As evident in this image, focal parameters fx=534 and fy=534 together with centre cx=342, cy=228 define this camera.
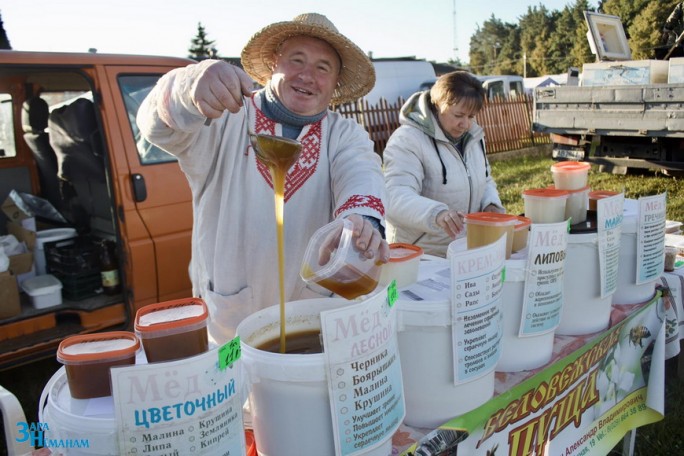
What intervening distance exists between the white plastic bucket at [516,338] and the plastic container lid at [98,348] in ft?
3.04

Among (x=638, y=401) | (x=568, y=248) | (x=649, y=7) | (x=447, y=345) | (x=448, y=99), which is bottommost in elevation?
(x=638, y=401)

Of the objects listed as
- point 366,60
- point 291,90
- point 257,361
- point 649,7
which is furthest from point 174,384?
point 649,7

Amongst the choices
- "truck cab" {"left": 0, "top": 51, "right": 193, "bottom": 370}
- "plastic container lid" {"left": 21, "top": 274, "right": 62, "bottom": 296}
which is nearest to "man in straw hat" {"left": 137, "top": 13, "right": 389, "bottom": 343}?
"truck cab" {"left": 0, "top": 51, "right": 193, "bottom": 370}

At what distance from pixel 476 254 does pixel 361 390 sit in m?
0.42

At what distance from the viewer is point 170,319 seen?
3.13 feet

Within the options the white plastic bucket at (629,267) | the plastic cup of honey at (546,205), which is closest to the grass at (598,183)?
the white plastic bucket at (629,267)

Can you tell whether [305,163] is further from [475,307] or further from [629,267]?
[629,267]

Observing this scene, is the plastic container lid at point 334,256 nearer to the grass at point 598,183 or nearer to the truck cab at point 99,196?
the truck cab at point 99,196

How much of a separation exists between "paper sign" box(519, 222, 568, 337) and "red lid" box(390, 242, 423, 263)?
12.2 inches

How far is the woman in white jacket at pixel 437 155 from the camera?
8.22ft

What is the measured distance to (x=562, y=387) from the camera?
5.38 feet

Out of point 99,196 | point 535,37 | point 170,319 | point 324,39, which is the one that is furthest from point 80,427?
point 535,37

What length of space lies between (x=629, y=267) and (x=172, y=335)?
1.69 metres

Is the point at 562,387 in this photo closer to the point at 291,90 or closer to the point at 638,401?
the point at 638,401
